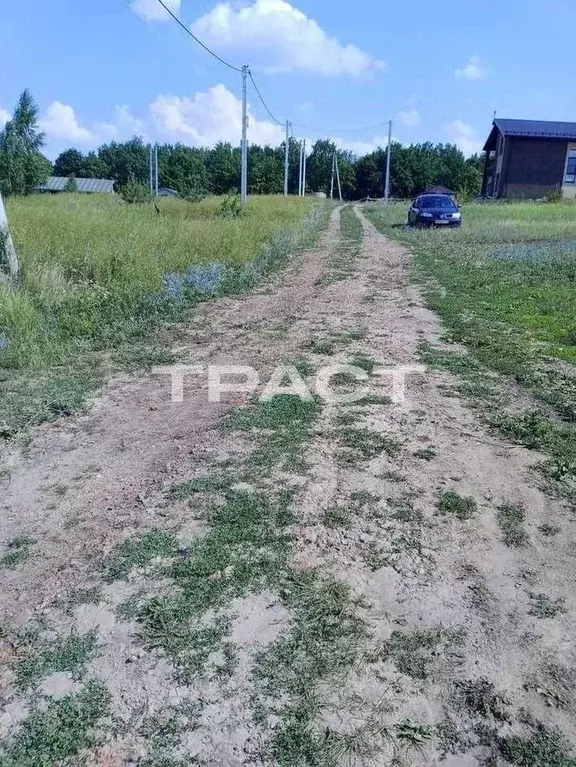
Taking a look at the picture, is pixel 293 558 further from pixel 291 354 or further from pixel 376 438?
pixel 291 354

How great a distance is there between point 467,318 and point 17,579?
6476 millimetres

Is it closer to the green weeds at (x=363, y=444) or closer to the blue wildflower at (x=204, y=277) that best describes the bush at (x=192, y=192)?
the blue wildflower at (x=204, y=277)

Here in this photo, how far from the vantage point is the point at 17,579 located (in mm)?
2715

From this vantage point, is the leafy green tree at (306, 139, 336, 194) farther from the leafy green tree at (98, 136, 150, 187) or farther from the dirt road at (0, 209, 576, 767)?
the dirt road at (0, 209, 576, 767)

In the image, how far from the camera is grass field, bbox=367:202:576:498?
4445mm

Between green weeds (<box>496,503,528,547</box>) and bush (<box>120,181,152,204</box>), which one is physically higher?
bush (<box>120,181,152,204</box>)

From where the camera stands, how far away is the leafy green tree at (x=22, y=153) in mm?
40781

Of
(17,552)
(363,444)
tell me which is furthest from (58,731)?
(363,444)

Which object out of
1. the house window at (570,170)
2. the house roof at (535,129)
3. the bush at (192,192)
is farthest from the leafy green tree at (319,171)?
the bush at (192,192)

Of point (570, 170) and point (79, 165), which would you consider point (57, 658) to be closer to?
point (570, 170)

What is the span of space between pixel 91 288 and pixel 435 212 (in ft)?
53.4

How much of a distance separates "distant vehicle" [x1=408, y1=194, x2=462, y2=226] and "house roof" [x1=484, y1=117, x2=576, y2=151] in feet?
84.3

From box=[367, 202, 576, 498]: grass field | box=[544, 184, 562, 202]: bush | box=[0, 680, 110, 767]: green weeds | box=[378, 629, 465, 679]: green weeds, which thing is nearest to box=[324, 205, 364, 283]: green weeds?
box=[367, 202, 576, 498]: grass field

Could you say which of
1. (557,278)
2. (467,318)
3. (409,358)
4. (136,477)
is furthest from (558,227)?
(136,477)
